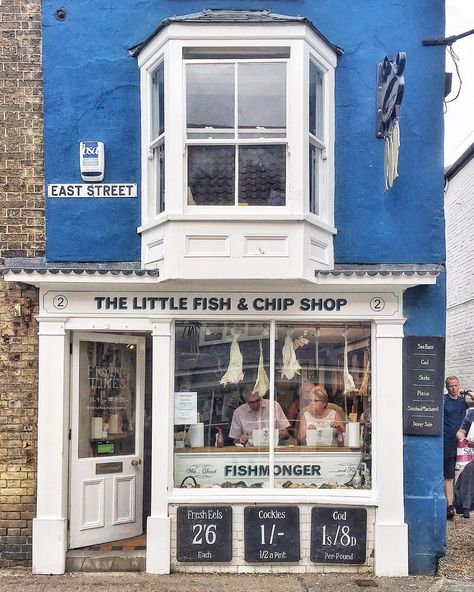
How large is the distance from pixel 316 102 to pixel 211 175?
1.47 metres

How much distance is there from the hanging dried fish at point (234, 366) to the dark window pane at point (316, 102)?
7.85 feet

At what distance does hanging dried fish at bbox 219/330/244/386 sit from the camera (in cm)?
896

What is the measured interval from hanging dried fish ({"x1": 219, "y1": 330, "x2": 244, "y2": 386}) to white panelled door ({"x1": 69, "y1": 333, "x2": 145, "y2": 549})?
120 centimetres

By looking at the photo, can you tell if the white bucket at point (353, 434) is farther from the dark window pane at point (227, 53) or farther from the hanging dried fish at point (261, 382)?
the dark window pane at point (227, 53)

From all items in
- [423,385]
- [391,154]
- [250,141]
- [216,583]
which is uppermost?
[250,141]

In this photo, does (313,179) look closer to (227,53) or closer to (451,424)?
(227,53)

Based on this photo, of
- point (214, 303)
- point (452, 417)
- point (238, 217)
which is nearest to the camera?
point (238, 217)

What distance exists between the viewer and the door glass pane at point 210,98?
27.8 feet

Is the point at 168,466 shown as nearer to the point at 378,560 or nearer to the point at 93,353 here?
the point at 93,353

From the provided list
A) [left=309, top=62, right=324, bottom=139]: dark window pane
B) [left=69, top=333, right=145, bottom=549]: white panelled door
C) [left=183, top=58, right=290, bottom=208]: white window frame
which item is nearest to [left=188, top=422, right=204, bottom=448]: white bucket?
[left=69, top=333, right=145, bottom=549]: white panelled door

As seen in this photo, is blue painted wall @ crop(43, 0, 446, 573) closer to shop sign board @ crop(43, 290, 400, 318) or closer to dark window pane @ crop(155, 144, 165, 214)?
dark window pane @ crop(155, 144, 165, 214)

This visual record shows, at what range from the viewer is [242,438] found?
8.96m

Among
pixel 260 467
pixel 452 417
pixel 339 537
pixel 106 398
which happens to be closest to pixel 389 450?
pixel 339 537

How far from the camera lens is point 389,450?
8633 mm
